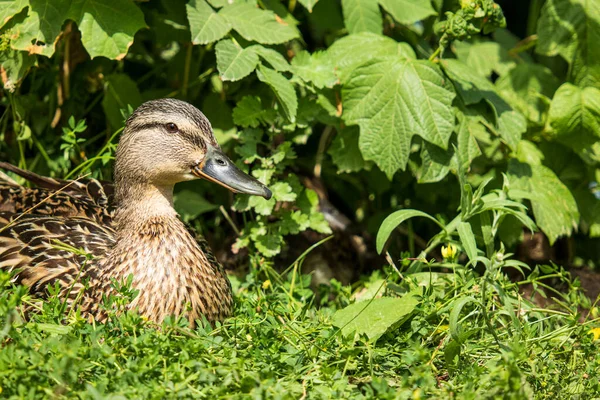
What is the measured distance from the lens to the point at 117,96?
4559mm

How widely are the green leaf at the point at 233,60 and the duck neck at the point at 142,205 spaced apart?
584 millimetres

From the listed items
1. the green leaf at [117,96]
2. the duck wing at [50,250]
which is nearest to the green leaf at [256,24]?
the green leaf at [117,96]

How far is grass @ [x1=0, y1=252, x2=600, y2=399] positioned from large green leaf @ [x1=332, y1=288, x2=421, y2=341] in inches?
2.1

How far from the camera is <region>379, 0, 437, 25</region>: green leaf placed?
14.0 feet

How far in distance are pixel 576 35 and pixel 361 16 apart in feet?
3.97

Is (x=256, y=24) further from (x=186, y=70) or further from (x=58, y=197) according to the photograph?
(x=58, y=197)

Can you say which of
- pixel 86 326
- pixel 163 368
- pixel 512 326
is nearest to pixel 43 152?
pixel 86 326

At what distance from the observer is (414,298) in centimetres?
334

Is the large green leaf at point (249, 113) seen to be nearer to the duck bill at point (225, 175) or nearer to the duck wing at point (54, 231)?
the duck bill at point (225, 175)

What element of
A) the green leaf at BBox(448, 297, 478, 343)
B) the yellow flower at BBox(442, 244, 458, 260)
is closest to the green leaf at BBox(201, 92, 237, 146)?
the yellow flower at BBox(442, 244, 458, 260)

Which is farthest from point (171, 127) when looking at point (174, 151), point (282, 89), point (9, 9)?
point (9, 9)

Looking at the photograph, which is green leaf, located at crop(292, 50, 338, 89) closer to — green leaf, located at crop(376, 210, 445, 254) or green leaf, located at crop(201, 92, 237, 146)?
green leaf, located at crop(201, 92, 237, 146)

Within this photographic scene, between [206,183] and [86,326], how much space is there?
6.62 feet

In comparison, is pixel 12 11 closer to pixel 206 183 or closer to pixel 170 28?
pixel 170 28
